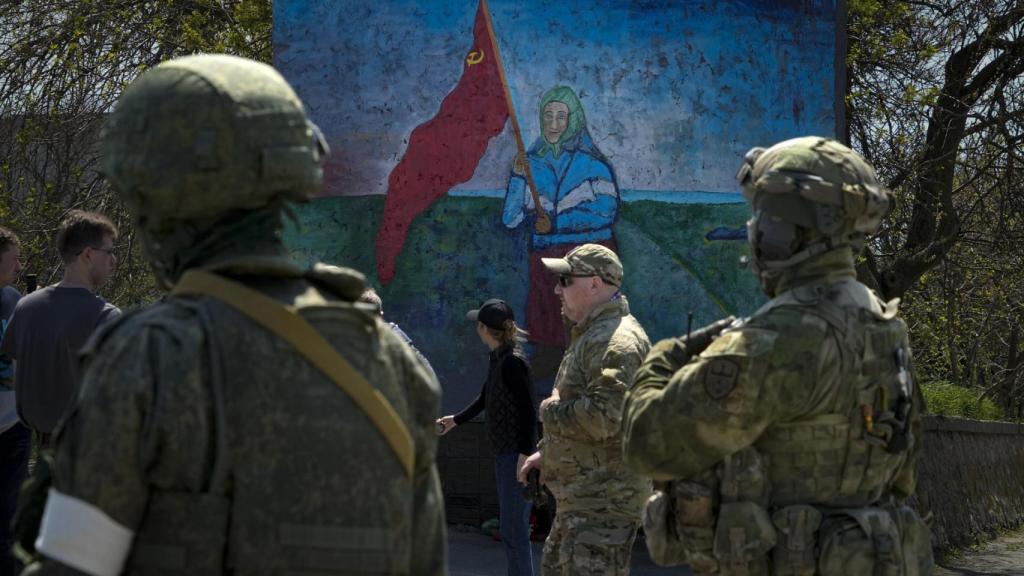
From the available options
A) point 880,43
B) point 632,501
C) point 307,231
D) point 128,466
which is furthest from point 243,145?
point 880,43

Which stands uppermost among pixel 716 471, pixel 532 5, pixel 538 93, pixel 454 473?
pixel 532 5

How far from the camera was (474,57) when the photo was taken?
11078 millimetres

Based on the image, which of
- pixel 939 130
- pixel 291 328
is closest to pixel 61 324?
pixel 291 328

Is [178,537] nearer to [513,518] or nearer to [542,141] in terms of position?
[513,518]

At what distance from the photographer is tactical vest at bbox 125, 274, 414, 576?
86.0 inches

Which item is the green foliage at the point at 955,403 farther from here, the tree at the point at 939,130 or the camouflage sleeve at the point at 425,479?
the camouflage sleeve at the point at 425,479

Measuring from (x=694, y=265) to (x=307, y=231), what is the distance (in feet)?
10.2

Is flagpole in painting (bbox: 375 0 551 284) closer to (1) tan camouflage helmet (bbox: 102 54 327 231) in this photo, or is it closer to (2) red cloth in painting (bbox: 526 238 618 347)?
(2) red cloth in painting (bbox: 526 238 618 347)

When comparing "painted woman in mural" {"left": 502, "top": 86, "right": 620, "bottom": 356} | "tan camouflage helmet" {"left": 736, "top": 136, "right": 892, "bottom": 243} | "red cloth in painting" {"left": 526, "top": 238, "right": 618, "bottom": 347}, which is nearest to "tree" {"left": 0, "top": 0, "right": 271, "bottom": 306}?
"painted woman in mural" {"left": 502, "top": 86, "right": 620, "bottom": 356}

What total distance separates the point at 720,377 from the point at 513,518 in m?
3.84

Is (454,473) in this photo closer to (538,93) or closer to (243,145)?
(538,93)

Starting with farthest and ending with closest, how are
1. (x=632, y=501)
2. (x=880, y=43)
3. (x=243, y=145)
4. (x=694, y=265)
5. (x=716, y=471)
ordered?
(x=880, y=43) → (x=694, y=265) → (x=632, y=501) → (x=716, y=471) → (x=243, y=145)

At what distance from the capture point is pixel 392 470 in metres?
2.36

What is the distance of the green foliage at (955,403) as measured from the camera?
12523 millimetres
